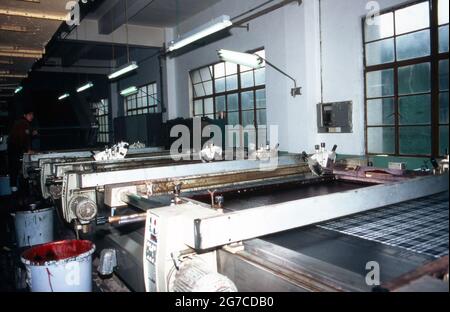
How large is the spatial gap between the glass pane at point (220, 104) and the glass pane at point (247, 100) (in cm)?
61

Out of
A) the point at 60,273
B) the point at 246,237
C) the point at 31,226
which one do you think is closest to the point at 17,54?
the point at 31,226

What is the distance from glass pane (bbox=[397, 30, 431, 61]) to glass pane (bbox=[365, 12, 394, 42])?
176 mm

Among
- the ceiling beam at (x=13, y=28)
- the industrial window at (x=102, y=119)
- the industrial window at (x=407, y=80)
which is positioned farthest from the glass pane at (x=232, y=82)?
the industrial window at (x=102, y=119)

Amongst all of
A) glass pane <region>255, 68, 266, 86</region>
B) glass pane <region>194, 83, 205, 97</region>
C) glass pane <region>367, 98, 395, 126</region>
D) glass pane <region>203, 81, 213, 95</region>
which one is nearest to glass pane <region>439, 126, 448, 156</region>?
glass pane <region>367, 98, 395, 126</region>

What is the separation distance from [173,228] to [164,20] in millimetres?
7678

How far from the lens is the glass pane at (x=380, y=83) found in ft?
14.2

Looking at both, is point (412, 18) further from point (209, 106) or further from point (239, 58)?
point (209, 106)

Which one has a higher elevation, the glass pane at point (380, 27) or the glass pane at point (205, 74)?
the glass pane at point (205, 74)

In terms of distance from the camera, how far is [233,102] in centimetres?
703

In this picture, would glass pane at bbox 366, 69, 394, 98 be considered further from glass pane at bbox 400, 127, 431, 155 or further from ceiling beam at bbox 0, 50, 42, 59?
ceiling beam at bbox 0, 50, 42, 59

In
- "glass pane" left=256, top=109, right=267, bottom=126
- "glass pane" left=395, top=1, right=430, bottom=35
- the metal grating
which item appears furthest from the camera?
"glass pane" left=256, top=109, right=267, bottom=126

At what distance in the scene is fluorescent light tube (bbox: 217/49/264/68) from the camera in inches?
175

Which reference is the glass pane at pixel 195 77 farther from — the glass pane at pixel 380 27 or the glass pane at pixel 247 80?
the glass pane at pixel 380 27

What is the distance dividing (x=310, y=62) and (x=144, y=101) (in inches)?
258
